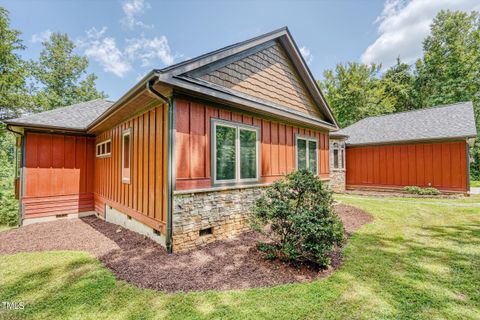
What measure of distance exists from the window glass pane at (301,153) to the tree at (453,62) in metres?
21.8

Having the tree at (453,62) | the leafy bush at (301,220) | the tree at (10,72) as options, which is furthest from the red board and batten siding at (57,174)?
the tree at (453,62)

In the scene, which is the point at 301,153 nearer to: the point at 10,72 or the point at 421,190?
the point at 421,190

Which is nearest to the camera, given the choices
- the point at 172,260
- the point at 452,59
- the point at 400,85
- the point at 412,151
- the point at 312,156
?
the point at 172,260

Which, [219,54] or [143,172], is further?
[143,172]

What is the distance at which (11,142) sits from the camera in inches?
998

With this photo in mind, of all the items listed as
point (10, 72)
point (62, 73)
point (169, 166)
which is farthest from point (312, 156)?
point (62, 73)

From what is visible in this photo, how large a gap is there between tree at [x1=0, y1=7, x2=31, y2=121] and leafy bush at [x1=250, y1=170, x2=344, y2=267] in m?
19.0

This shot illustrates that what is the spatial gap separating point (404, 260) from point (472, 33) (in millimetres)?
29406

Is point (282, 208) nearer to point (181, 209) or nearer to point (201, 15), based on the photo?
point (181, 209)

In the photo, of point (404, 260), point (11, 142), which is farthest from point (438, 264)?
point (11, 142)

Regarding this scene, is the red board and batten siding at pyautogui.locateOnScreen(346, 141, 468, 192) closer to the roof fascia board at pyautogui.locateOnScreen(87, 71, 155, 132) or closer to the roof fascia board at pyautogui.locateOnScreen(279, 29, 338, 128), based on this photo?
the roof fascia board at pyautogui.locateOnScreen(279, 29, 338, 128)

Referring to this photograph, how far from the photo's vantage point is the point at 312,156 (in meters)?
8.82

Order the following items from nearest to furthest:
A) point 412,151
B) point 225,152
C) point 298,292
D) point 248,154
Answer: point 298,292, point 225,152, point 248,154, point 412,151

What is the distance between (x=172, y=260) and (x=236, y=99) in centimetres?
382
